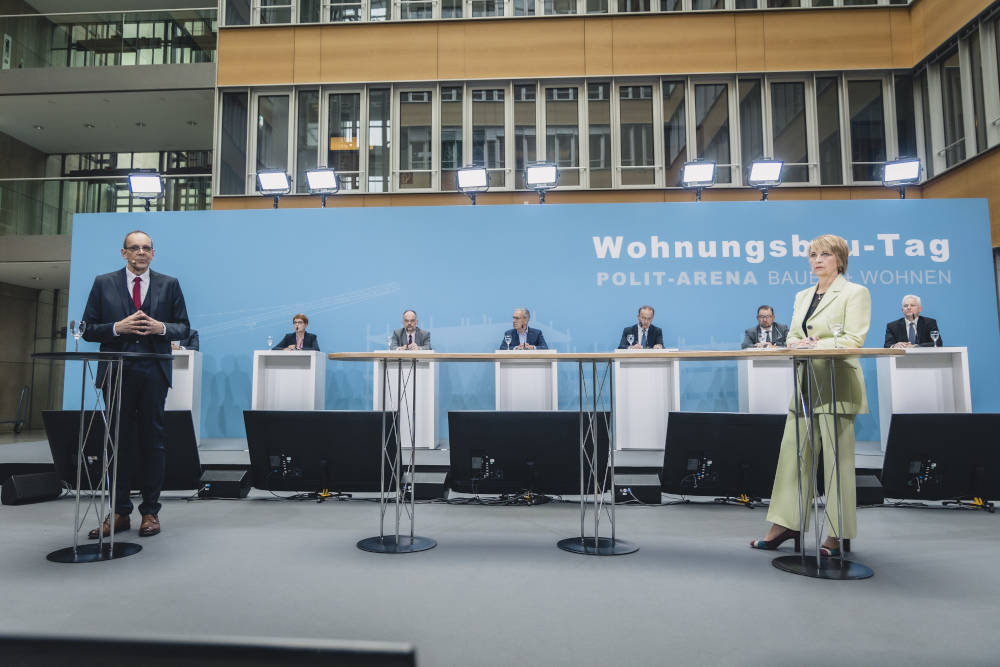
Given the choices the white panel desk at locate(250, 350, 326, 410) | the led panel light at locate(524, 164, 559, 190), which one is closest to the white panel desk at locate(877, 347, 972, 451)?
the led panel light at locate(524, 164, 559, 190)

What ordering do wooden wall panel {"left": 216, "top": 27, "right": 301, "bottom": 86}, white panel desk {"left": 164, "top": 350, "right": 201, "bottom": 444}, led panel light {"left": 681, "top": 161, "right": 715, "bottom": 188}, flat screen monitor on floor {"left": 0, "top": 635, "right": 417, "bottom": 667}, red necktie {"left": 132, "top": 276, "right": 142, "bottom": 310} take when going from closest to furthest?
flat screen monitor on floor {"left": 0, "top": 635, "right": 417, "bottom": 667}
red necktie {"left": 132, "top": 276, "right": 142, "bottom": 310}
white panel desk {"left": 164, "top": 350, "right": 201, "bottom": 444}
led panel light {"left": 681, "top": 161, "right": 715, "bottom": 188}
wooden wall panel {"left": 216, "top": 27, "right": 301, "bottom": 86}

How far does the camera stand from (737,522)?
12.8ft

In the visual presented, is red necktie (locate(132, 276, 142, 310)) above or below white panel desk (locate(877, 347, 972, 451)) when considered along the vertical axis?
Answer: above

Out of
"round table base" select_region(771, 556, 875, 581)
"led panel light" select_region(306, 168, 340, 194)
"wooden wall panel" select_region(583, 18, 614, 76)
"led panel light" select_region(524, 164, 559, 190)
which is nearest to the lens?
"round table base" select_region(771, 556, 875, 581)

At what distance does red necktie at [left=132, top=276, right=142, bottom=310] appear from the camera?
11.5 ft

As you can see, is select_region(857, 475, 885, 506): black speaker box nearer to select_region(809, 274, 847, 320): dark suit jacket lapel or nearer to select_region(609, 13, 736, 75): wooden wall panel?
→ select_region(809, 274, 847, 320): dark suit jacket lapel

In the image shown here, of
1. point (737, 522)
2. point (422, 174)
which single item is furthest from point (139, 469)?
point (422, 174)

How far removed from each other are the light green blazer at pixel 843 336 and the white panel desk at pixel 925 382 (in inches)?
148

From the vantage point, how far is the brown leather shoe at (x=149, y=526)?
343 cm

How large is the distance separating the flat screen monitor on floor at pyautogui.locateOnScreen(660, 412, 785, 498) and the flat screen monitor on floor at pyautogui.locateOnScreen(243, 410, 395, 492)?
6.27ft

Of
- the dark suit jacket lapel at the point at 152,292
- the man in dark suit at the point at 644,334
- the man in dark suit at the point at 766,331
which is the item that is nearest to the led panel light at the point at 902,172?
the man in dark suit at the point at 766,331

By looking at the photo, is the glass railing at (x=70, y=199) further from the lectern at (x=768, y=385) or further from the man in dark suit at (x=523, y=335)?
the lectern at (x=768, y=385)

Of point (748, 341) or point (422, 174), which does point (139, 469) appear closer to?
point (748, 341)

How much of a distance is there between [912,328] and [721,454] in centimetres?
349
